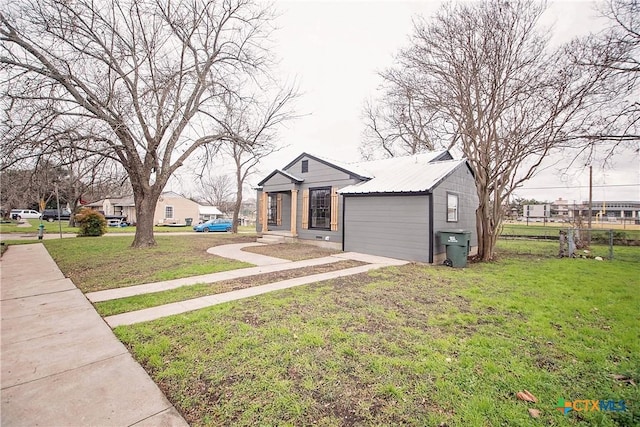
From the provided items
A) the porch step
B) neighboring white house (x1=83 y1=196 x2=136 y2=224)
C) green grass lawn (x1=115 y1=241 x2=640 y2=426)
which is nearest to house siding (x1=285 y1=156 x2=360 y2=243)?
the porch step

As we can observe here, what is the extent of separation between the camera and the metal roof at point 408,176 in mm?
9469

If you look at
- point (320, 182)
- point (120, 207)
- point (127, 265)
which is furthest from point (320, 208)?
point (120, 207)

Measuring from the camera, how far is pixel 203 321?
3.90m

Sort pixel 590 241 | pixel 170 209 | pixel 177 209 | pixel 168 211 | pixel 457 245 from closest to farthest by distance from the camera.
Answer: pixel 457 245 → pixel 590 241 → pixel 168 211 → pixel 170 209 → pixel 177 209

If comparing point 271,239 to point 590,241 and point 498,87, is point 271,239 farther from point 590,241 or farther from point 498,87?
point 590,241

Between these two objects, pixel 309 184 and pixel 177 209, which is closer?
pixel 309 184

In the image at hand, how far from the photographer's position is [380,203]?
10227 mm

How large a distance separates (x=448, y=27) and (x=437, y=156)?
5.36 meters

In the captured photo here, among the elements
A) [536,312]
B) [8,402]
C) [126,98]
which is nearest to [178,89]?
Result: [126,98]

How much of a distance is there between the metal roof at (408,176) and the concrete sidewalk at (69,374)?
837 cm

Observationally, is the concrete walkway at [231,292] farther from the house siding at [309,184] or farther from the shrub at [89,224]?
the shrub at [89,224]

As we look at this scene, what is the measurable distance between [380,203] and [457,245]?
2923mm

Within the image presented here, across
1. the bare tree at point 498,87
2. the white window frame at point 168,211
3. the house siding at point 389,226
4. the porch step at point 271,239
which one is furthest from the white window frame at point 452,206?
the white window frame at point 168,211

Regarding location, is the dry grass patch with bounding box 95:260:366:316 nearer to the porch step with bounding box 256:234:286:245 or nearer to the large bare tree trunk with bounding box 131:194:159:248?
the porch step with bounding box 256:234:286:245
